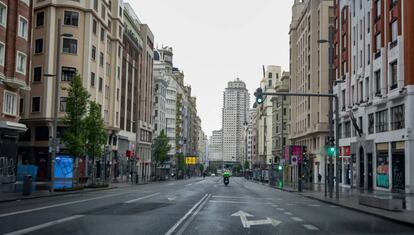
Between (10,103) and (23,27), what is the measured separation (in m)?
6.24

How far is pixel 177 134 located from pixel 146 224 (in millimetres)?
131157

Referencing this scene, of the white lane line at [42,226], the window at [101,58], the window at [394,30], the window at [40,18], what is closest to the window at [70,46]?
the window at [40,18]

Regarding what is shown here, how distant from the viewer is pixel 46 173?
189ft

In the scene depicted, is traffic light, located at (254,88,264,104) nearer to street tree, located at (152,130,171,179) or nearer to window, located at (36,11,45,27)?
window, located at (36,11,45,27)

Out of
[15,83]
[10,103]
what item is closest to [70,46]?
[10,103]

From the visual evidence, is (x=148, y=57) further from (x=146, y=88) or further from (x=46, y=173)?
(x=46, y=173)

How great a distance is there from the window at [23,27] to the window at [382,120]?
102 ft

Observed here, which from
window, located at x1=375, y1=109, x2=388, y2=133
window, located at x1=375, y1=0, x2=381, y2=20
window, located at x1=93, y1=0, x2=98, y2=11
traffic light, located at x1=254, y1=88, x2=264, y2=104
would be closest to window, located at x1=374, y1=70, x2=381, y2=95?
window, located at x1=375, y1=109, x2=388, y2=133

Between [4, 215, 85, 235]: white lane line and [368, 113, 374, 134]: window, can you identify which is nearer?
[4, 215, 85, 235]: white lane line

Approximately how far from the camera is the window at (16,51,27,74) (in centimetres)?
3953

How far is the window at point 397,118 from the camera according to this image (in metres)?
40.9

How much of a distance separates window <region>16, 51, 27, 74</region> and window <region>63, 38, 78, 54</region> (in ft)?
55.3

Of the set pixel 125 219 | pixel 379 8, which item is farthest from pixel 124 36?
pixel 125 219

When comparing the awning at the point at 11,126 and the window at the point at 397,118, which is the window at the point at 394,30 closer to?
the window at the point at 397,118
